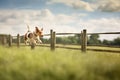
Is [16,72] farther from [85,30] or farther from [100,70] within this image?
[85,30]

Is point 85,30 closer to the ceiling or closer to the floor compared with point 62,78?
closer to the ceiling

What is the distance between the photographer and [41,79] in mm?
4633

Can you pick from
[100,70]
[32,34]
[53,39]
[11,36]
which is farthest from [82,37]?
[11,36]

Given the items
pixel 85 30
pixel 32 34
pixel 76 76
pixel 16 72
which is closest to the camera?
pixel 76 76

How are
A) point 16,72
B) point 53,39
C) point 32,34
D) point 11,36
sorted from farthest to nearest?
point 11,36 < point 32,34 < point 53,39 < point 16,72

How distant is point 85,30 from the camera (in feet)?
43.7

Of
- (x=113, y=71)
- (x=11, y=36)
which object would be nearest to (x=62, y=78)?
(x=113, y=71)

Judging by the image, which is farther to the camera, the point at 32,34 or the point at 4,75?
the point at 32,34

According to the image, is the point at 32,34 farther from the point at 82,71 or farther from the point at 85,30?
the point at 82,71

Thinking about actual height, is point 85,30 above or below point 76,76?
above

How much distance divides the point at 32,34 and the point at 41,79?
14395 millimetres

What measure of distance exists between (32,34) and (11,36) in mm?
6686

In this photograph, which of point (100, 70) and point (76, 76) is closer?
point (76, 76)

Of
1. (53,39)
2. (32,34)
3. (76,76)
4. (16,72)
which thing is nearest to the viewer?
(76,76)
